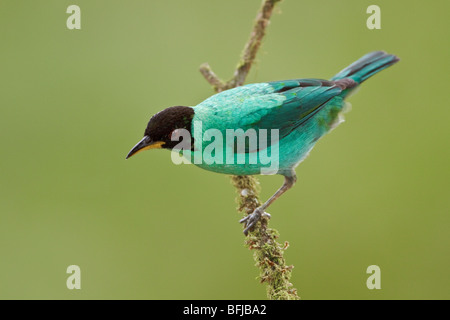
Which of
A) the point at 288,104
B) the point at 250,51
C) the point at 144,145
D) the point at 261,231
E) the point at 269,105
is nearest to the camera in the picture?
the point at 144,145

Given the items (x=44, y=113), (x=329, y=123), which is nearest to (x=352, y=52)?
(x=329, y=123)

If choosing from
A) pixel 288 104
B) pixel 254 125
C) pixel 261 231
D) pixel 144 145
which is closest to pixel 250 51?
pixel 288 104

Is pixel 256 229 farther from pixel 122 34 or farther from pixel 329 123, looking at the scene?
pixel 122 34

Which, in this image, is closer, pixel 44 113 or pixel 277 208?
pixel 277 208

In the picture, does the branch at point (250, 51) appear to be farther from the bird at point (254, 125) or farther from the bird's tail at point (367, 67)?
the bird's tail at point (367, 67)

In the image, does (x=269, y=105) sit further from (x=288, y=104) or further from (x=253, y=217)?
(x=253, y=217)

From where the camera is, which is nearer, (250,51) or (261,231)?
(261,231)
